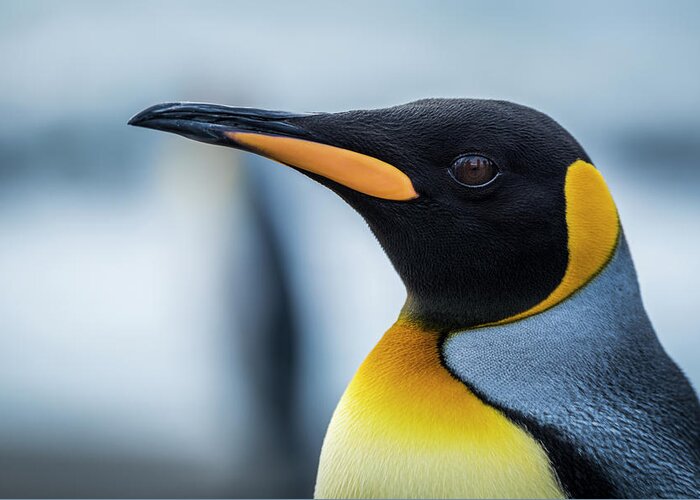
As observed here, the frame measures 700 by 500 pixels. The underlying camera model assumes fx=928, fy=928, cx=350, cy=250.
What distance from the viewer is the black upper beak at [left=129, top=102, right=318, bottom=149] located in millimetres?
725

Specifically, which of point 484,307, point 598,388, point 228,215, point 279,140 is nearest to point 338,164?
point 279,140

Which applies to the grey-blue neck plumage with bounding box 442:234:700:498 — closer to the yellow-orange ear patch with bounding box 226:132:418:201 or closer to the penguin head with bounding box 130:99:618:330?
the penguin head with bounding box 130:99:618:330

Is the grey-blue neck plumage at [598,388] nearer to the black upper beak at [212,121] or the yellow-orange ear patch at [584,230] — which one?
the yellow-orange ear patch at [584,230]

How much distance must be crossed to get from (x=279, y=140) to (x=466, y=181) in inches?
6.0

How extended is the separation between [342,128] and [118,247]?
2591 mm

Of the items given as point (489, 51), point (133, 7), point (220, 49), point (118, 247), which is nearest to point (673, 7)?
point (489, 51)

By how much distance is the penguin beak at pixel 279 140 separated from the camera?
0.73m

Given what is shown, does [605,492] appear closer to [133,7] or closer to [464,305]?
[464,305]

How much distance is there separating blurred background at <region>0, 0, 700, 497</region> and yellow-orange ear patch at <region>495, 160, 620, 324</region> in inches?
67.0

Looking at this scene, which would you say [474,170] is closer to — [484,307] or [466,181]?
[466,181]

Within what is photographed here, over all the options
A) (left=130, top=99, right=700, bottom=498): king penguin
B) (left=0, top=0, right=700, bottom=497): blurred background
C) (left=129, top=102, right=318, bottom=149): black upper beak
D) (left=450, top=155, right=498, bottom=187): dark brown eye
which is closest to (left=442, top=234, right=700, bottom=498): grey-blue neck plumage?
(left=130, top=99, right=700, bottom=498): king penguin

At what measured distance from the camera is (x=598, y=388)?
71 centimetres

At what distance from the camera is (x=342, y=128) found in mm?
757

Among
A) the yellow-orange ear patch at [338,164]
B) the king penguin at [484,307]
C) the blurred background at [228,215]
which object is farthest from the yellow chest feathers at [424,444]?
the blurred background at [228,215]
